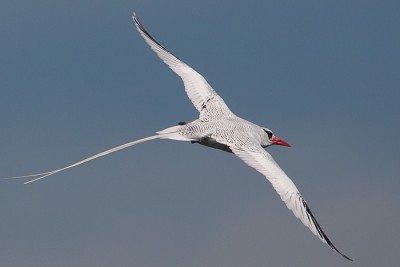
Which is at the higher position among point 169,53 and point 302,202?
point 169,53

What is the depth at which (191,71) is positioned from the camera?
87.5 ft

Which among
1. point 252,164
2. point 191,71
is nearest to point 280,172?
point 252,164

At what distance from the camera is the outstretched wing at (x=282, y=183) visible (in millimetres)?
18797

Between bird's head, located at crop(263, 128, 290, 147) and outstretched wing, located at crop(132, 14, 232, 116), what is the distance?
1210 millimetres

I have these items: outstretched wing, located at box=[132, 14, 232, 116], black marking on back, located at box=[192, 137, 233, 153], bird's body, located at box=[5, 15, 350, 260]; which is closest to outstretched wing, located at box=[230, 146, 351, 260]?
bird's body, located at box=[5, 15, 350, 260]

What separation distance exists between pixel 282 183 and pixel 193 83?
23.4ft

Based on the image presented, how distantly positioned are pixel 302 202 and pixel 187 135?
3638mm

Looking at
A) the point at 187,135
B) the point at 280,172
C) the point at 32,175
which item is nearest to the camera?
the point at 32,175

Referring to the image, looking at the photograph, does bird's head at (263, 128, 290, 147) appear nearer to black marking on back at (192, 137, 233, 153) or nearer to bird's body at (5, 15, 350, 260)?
bird's body at (5, 15, 350, 260)

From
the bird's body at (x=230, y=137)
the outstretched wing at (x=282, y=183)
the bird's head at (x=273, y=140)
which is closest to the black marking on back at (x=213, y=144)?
the bird's body at (x=230, y=137)

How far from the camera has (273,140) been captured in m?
24.3

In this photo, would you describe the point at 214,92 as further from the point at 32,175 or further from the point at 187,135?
the point at 32,175

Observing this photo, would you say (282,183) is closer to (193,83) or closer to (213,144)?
(213,144)

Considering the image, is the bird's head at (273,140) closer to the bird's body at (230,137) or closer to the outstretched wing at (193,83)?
the bird's body at (230,137)
